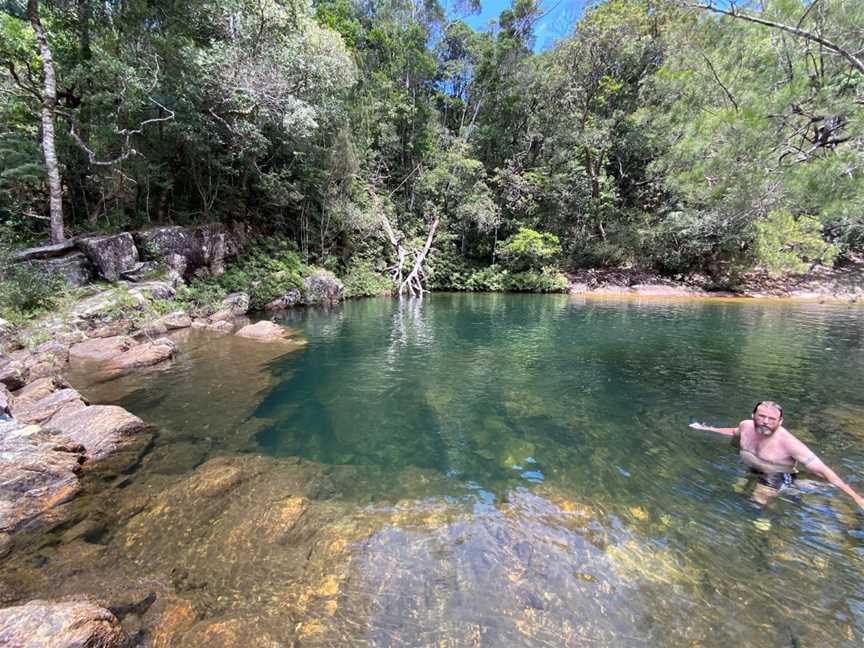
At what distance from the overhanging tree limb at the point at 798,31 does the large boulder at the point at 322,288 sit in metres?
17.9

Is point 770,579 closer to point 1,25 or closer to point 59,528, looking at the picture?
point 59,528

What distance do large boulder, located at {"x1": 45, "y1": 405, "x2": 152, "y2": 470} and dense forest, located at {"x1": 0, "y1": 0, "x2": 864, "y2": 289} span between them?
406 inches

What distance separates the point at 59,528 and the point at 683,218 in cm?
3116

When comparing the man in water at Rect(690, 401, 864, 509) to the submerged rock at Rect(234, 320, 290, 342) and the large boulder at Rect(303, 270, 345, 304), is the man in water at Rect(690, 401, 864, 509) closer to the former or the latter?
the submerged rock at Rect(234, 320, 290, 342)

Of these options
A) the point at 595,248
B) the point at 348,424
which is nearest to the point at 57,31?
the point at 348,424

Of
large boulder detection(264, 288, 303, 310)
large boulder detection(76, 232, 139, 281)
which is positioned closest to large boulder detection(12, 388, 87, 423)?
large boulder detection(76, 232, 139, 281)

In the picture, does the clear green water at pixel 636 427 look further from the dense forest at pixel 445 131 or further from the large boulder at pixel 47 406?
the dense forest at pixel 445 131

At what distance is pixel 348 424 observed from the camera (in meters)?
6.36

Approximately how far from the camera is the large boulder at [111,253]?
12.9 meters

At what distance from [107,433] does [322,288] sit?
15.9m

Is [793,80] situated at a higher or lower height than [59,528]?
higher

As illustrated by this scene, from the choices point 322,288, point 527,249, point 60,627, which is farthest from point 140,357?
point 527,249

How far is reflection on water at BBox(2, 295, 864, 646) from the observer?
9.52 ft

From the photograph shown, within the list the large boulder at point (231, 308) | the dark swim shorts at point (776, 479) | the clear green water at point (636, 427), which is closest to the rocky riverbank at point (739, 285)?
the clear green water at point (636, 427)
